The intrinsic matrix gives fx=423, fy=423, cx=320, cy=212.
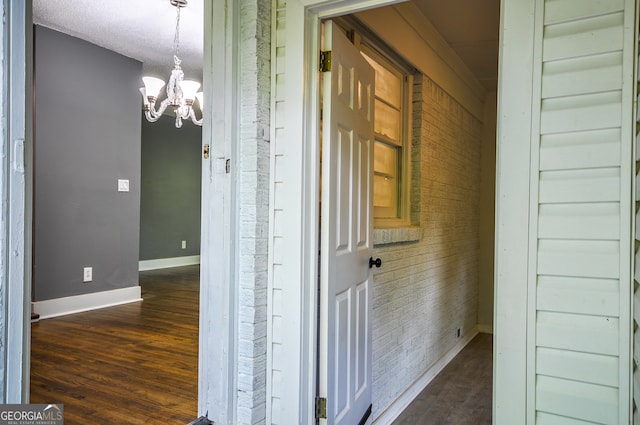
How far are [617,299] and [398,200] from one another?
203cm

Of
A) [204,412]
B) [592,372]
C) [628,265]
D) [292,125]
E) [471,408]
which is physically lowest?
[471,408]

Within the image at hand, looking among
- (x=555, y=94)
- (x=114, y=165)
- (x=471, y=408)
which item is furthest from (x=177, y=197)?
(x=555, y=94)

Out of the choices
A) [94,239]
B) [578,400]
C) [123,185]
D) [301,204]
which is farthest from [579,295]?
[123,185]

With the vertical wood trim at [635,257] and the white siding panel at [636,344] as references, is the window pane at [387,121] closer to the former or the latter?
the vertical wood trim at [635,257]

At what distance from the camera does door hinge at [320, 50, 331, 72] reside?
74.7 inches

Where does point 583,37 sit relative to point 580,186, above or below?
above

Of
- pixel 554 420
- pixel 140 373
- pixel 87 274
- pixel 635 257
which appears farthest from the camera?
pixel 87 274

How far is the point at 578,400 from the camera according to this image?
134 cm

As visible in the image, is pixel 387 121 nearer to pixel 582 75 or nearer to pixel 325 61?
pixel 325 61

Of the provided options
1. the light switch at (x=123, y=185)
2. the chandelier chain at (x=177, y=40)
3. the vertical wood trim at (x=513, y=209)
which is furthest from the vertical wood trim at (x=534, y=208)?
the light switch at (x=123, y=185)

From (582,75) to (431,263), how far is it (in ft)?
7.79

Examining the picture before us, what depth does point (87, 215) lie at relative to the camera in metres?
4.32

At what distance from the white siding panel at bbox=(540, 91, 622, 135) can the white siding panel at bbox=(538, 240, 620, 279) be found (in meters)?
0.36

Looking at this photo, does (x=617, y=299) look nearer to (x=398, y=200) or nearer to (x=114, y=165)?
(x=398, y=200)
